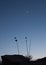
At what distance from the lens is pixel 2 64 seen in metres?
33.2

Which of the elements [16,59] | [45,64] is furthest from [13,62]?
[45,64]

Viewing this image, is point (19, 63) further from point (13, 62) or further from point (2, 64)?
point (2, 64)

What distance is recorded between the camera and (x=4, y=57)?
33.2m

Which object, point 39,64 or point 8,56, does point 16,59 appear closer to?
point 8,56

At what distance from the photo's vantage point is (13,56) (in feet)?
111

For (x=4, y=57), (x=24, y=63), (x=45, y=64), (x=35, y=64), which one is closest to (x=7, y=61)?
(x=4, y=57)

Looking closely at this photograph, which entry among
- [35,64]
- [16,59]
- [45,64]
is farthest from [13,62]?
[45,64]

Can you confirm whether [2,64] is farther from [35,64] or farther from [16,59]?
[35,64]

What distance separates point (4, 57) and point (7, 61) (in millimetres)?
1254

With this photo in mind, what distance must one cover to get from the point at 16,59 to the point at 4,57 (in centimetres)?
288

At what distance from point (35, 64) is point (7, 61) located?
21.4 feet

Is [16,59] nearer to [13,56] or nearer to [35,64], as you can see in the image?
[13,56]

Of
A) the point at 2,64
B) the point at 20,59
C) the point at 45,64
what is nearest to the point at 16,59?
the point at 20,59

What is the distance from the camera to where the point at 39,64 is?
32.1 metres
